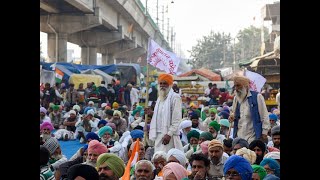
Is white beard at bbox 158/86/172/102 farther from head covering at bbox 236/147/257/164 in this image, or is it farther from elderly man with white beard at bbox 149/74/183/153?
head covering at bbox 236/147/257/164

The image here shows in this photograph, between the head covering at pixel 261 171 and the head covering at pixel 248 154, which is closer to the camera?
the head covering at pixel 261 171

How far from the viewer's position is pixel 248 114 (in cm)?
718

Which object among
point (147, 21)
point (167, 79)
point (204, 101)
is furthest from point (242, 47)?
point (167, 79)

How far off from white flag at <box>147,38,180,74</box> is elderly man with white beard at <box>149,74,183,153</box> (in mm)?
2168

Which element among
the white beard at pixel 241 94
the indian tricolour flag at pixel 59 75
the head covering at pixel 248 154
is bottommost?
the head covering at pixel 248 154

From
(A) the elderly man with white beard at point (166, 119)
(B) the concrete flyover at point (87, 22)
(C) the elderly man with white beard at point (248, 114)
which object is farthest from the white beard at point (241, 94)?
(B) the concrete flyover at point (87, 22)

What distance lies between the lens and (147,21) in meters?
40.5

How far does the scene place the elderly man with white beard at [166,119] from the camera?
7.38 metres

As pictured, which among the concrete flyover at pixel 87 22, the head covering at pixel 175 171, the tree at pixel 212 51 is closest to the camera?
the head covering at pixel 175 171

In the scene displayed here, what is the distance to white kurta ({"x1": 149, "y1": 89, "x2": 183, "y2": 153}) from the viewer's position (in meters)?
7.38

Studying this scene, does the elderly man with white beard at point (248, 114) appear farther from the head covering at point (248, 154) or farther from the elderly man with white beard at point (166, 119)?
the head covering at point (248, 154)

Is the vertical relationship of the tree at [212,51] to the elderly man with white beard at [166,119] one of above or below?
above
